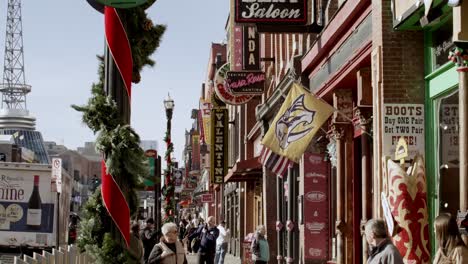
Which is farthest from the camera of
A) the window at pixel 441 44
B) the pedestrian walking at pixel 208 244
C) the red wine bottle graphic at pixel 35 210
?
the red wine bottle graphic at pixel 35 210

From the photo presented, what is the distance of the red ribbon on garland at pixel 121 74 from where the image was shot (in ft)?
21.5

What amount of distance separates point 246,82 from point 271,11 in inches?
541

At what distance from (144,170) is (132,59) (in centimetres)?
89

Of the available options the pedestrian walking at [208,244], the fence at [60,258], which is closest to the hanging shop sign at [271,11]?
the pedestrian walking at [208,244]

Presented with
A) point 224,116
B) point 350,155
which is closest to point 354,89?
point 350,155

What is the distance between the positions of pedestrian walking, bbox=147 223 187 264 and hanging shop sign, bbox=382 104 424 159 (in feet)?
12.0

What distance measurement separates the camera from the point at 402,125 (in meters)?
13.2

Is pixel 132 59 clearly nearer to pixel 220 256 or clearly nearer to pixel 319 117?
pixel 319 117

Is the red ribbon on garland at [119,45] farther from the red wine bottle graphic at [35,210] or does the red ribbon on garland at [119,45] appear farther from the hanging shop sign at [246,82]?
the hanging shop sign at [246,82]

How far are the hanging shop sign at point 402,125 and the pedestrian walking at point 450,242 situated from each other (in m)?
5.02

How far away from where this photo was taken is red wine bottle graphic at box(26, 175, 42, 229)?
29844 millimetres

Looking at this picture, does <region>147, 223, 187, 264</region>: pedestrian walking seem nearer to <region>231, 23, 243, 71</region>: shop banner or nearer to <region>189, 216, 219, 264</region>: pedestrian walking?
<region>189, 216, 219, 264</region>: pedestrian walking

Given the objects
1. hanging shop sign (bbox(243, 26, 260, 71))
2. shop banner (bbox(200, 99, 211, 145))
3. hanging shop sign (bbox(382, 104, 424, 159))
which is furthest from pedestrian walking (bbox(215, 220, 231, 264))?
shop banner (bbox(200, 99, 211, 145))

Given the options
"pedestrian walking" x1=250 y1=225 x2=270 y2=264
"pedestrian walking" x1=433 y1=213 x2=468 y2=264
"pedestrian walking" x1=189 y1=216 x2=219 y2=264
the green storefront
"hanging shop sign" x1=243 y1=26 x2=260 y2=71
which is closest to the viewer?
"pedestrian walking" x1=433 y1=213 x2=468 y2=264
